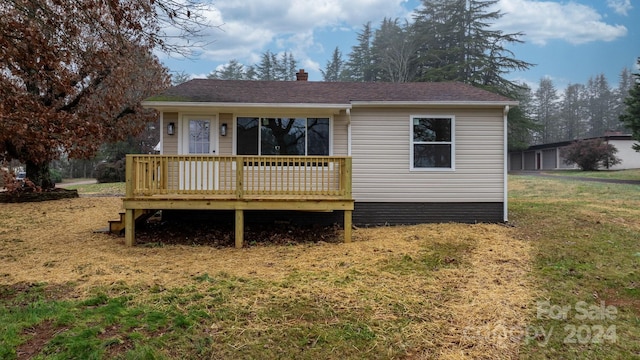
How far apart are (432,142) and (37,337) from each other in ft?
25.3

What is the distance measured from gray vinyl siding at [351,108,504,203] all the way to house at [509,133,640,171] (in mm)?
21928

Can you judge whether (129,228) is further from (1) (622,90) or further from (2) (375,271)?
(1) (622,90)

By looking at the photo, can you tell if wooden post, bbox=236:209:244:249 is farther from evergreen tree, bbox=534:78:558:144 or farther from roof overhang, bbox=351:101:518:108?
evergreen tree, bbox=534:78:558:144

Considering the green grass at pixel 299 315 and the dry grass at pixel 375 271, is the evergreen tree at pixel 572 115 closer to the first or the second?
the dry grass at pixel 375 271

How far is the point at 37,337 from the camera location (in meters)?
3.21

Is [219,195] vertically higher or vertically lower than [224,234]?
higher

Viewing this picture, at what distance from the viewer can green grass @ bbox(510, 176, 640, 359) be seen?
3291 millimetres

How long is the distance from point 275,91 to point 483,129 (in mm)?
5055

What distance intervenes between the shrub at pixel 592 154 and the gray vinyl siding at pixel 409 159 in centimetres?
2502

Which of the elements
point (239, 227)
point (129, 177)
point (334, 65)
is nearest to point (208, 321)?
point (239, 227)

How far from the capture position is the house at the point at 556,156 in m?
30.1

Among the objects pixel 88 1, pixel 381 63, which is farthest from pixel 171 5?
pixel 381 63

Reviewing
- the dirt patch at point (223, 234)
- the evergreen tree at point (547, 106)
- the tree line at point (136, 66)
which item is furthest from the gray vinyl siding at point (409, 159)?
the evergreen tree at point (547, 106)

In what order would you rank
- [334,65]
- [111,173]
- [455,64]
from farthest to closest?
[334,65] < [455,64] < [111,173]
